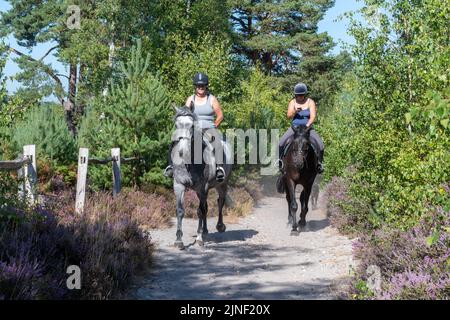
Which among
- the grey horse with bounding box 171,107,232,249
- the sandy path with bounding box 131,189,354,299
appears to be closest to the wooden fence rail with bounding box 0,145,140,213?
the sandy path with bounding box 131,189,354,299

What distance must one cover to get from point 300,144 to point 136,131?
16.2 ft

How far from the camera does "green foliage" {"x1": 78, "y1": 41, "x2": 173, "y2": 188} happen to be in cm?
1375

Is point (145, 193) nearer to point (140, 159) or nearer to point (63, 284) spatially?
point (140, 159)

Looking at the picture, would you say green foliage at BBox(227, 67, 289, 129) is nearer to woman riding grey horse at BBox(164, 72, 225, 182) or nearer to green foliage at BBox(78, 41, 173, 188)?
green foliage at BBox(78, 41, 173, 188)

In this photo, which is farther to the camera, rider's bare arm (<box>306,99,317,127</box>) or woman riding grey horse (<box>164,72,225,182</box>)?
rider's bare arm (<box>306,99,317,127</box>)

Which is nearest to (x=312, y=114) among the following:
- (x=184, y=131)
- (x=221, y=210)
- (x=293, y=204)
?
(x=293, y=204)

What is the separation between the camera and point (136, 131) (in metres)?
14.2

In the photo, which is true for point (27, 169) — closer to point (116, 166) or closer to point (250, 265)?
point (116, 166)

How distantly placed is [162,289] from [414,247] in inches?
133

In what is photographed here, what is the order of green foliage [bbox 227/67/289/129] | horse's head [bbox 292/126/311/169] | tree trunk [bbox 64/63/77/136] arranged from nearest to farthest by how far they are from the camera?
horse's head [bbox 292/126/311/169] < green foliage [bbox 227/67/289/129] < tree trunk [bbox 64/63/77/136]

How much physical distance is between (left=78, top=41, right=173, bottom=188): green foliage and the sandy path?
2361mm

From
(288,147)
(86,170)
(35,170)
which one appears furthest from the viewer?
(288,147)

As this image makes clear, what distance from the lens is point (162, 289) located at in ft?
23.5

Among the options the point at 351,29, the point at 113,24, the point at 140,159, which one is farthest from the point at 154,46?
the point at 351,29
